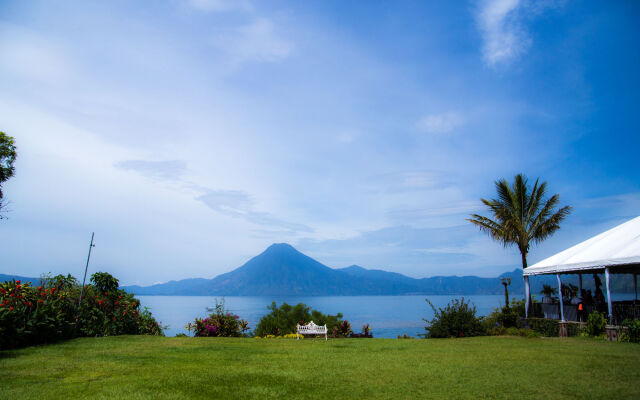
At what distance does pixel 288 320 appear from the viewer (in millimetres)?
18531

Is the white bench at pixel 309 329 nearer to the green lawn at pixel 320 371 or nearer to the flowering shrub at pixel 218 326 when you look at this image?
the flowering shrub at pixel 218 326

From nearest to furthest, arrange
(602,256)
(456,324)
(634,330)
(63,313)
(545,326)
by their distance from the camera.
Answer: (634,330) → (63,313) → (602,256) → (456,324) → (545,326)

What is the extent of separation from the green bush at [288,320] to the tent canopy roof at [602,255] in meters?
9.79

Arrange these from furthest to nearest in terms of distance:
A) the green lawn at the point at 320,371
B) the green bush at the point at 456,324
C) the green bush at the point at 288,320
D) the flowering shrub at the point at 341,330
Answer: the green bush at the point at 288,320
the flowering shrub at the point at 341,330
the green bush at the point at 456,324
the green lawn at the point at 320,371

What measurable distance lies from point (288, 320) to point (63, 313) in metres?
9.13

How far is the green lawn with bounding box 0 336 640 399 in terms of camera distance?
21.2 ft

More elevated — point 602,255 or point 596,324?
point 602,255

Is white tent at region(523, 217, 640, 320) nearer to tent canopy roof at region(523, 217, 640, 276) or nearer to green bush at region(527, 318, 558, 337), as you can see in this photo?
tent canopy roof at region(523, 217, 640, 276)

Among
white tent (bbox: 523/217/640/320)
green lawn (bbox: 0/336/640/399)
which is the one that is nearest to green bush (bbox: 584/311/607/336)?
white tent (bbox: 523/217/640/320)

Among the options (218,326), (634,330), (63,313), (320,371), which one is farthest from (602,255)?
(63,313)

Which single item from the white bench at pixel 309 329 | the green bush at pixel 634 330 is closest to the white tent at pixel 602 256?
the green bush at pixel 634 330

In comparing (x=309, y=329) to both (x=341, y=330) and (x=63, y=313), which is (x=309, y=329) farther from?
(x=63, y=313)

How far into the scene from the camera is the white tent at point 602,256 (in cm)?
1380

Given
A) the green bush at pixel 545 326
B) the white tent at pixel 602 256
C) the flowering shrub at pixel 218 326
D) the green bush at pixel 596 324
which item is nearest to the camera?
the white tent at pixel 602 256
